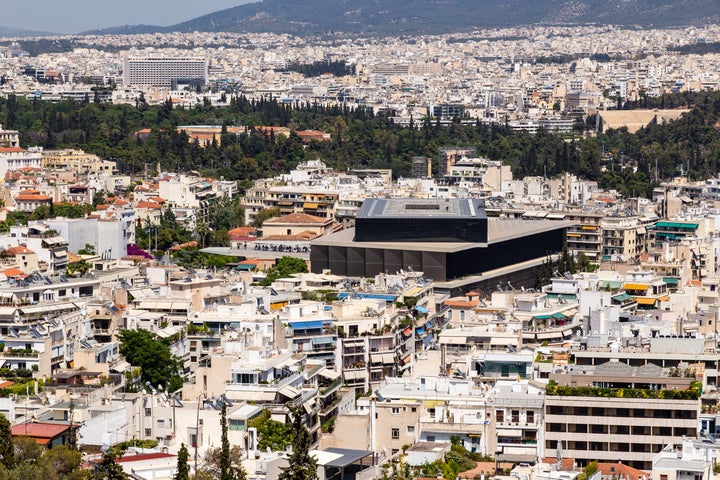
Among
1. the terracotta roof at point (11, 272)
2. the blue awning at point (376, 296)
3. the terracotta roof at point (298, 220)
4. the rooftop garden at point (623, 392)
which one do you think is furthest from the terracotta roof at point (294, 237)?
the rooftop garden at point (623, 392)

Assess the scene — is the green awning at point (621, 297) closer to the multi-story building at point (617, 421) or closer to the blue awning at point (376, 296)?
the blue awning at point (376, 296)

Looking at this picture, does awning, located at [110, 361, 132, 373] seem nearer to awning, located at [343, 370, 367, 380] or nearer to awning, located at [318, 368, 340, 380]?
awning, located at [318, 368, 340, 380]

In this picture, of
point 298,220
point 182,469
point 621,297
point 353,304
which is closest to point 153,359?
point 353,304

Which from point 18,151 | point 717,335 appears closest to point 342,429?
point 717,335

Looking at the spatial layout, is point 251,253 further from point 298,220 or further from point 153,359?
point 153,359

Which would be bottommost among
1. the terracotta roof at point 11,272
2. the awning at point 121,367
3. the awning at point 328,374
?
the awning at point 328,374

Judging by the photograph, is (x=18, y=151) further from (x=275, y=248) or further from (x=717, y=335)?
(x=717, y=335)
